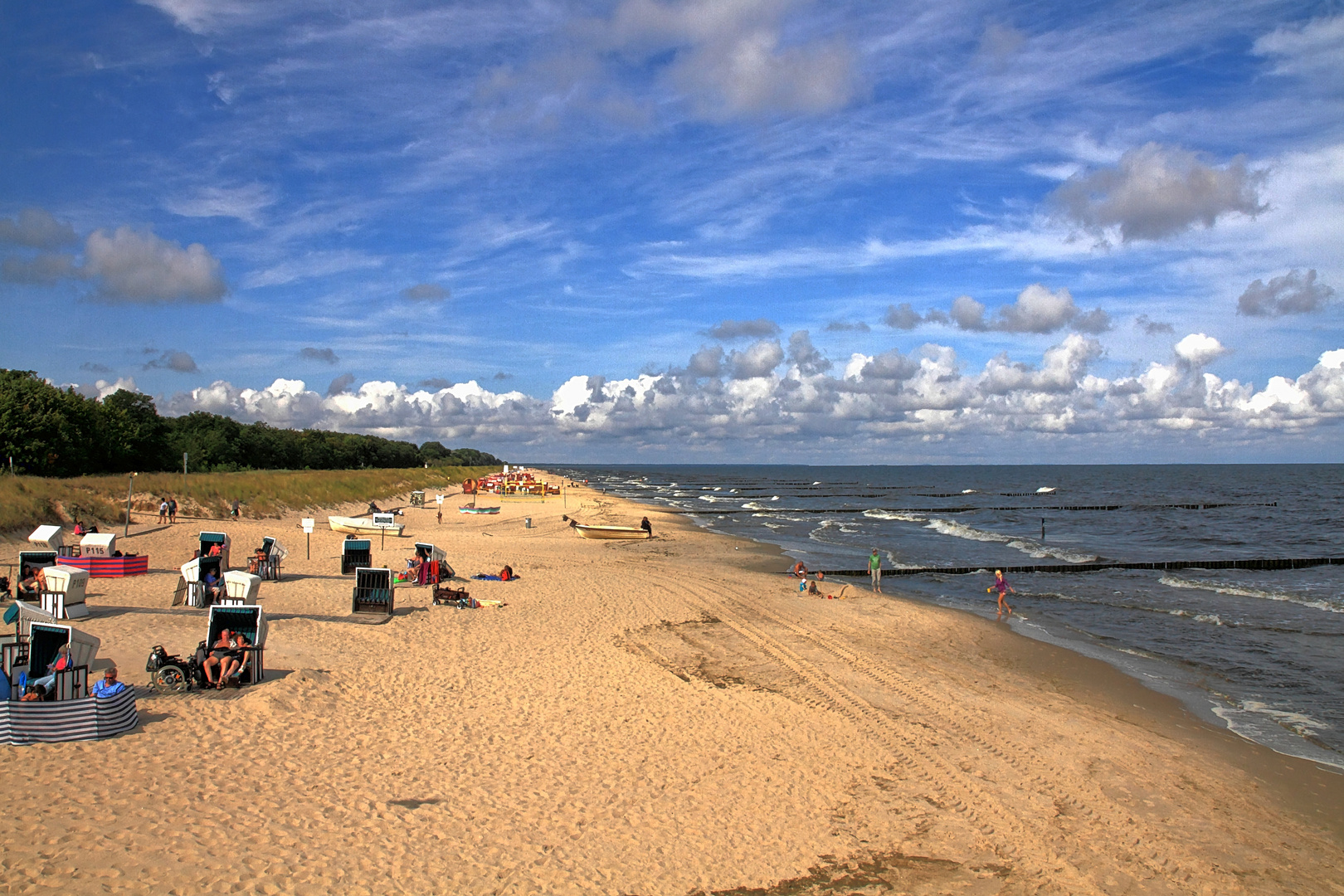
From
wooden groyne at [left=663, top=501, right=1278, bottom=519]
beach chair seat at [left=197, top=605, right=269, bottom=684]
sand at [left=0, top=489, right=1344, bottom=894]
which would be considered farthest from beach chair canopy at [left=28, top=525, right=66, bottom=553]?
wooden groyne at [left=663, top=501, right=1278, bottom=519]

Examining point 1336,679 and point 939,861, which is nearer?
point 939,861

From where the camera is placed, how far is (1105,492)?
93500 millimetres

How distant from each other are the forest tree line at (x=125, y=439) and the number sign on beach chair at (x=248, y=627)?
4087cm

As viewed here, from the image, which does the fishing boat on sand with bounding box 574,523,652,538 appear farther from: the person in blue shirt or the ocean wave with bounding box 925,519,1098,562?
the person in blue shirt

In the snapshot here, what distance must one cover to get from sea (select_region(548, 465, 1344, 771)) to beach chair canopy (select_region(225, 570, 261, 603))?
16.0m

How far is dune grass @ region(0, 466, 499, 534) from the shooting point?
2399 cm

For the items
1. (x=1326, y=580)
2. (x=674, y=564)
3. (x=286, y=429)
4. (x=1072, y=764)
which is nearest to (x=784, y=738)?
(x=1072, y=764)

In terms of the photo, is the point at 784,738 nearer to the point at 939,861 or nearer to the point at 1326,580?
the point at 939,861

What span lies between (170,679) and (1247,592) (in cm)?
2903

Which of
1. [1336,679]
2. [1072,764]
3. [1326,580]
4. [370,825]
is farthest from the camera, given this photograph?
[1326,580]

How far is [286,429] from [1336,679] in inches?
4352

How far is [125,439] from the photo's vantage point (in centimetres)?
5562

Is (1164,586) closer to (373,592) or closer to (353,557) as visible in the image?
(373,592)

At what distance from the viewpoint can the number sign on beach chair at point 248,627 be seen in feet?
33.3
